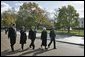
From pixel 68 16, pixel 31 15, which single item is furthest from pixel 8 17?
pixel 68 16

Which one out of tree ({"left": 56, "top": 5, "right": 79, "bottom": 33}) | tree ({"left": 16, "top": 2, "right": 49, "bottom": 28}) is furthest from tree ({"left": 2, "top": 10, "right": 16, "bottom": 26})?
tree ({"left": 56, "top": 5, "right": 79, "bottom": 33})

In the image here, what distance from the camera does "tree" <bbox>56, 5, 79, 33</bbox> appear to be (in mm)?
43800

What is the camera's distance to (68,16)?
144 ft

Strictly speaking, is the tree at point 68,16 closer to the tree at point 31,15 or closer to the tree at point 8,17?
the tree at point 31,15

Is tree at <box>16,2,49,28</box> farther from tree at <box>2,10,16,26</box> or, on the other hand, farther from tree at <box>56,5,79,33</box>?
tree at <box>56,5,79,33</box>

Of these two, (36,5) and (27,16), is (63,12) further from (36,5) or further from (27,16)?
(36,5)

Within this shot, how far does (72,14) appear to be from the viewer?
44.1 m

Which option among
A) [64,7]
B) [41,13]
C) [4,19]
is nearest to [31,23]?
[41,13]

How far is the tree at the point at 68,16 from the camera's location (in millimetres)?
43800

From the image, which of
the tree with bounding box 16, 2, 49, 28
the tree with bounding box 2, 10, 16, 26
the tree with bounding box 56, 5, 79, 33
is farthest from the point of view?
the tree with bounding box 2, 10, 16, 26

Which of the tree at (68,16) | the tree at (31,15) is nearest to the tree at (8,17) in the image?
the tree at (31,15)

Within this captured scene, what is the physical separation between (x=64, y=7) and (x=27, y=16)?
21.5 meters

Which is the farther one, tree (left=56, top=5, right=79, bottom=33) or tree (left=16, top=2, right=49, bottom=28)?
tree (left=16, top=2, right=49, bottom=28)

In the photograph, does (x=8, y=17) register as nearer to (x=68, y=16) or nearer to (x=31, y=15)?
(x=31, y=15)
